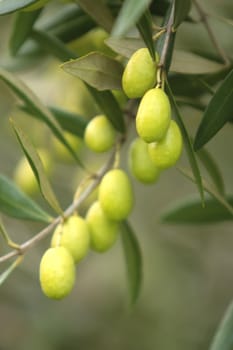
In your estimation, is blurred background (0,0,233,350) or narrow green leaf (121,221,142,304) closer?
narrow green leaf (121,221,142,304)

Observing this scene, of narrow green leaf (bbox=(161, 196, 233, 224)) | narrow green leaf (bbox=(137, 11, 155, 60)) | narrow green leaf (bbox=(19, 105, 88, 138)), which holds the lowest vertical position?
narrow green leaf (bbox=(161, 196, 233, 224))

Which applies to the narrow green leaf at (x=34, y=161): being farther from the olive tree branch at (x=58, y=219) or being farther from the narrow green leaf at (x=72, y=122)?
the narrow green leaf at (x=72, y=122)

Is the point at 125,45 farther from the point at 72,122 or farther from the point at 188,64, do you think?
the point at 72,122

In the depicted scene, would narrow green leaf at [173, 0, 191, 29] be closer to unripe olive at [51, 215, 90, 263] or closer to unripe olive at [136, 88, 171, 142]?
unripe olive at [136, 88, 171, 142]

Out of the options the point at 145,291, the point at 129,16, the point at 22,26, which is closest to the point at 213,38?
the point at 22,26

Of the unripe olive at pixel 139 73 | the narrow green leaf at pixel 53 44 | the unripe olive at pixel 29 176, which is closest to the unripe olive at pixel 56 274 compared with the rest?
the unripe olive at pixel 139 73

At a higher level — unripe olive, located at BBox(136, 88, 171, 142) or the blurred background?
unripe olive, located at BBox(136, 88, 171, 142)

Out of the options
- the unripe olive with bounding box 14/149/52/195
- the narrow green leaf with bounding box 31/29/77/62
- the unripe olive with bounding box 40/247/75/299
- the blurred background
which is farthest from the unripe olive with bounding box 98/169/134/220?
the blurred background
